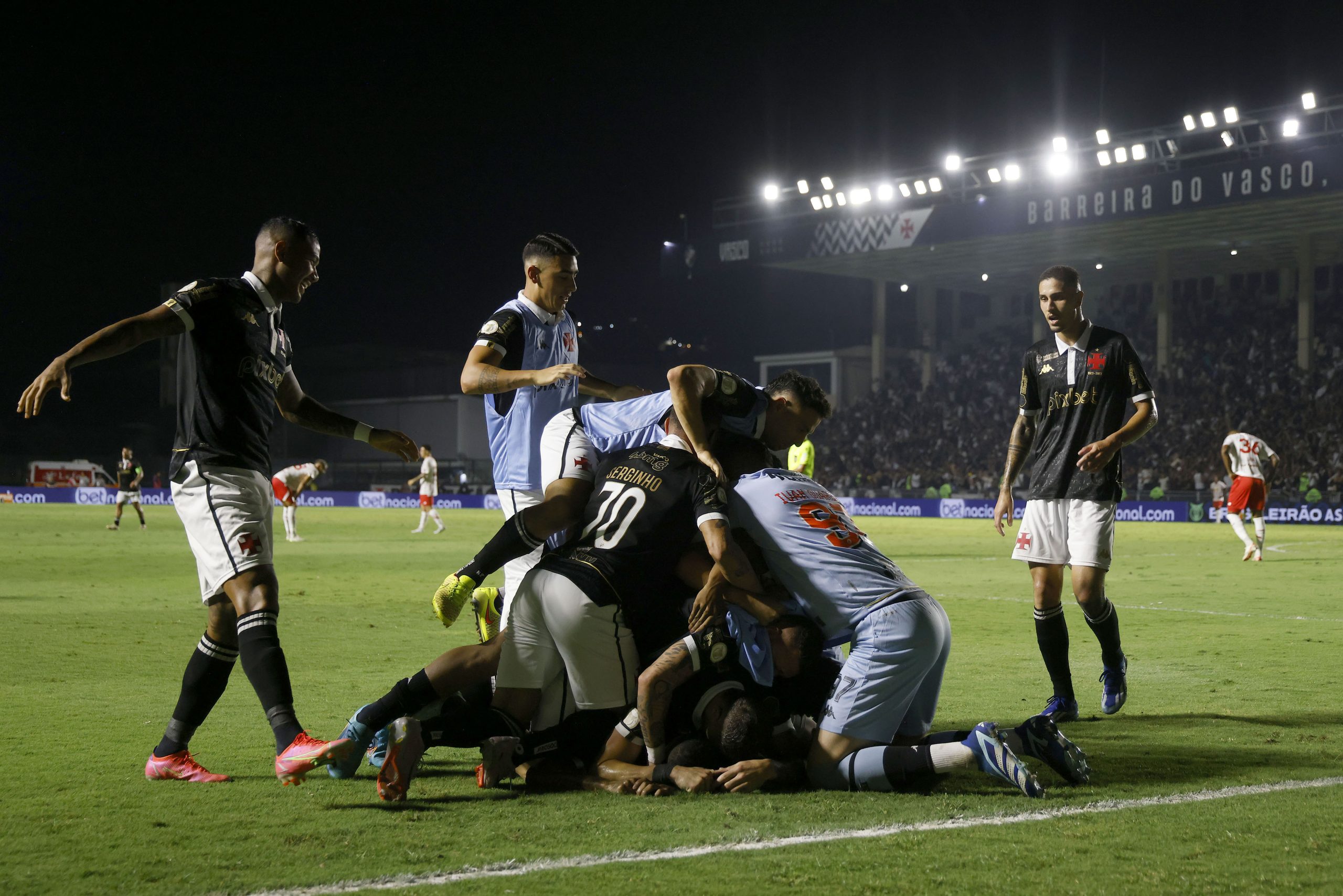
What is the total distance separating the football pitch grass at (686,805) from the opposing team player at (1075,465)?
41 centimetres

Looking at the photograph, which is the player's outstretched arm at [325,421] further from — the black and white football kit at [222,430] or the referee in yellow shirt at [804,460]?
the referee in yellow shirt at [804,460]

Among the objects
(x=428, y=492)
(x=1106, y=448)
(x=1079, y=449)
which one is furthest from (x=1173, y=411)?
(x=1106, y=448)

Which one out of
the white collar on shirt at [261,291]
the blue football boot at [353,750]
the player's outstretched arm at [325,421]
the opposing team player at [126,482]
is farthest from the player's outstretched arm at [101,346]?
the opposing team player at [126,482]

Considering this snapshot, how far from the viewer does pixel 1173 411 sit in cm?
3991

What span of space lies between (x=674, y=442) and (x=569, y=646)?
0.97 metres

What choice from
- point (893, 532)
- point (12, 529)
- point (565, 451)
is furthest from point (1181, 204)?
point (565, 451)

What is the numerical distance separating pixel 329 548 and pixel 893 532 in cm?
1245

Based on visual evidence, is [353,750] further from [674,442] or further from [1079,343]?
[1079,343]

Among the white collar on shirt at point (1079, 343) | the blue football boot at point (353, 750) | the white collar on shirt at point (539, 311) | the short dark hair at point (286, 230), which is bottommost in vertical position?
the blue football boot at point (353, 750)

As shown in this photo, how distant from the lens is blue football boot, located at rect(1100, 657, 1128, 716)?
6141 millimetres

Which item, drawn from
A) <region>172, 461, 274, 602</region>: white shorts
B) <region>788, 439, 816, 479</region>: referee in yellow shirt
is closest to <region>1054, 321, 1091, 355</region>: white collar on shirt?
<region>172, 461, 274, 602</region>: white shorts

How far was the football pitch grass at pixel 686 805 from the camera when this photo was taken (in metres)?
3.33

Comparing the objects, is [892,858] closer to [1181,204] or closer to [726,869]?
[726,869]

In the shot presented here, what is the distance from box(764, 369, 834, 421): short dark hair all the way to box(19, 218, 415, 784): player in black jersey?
202cm
